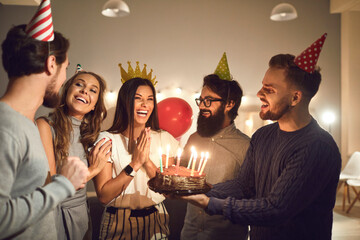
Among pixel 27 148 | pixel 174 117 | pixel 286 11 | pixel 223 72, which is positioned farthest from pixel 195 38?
pixel 27 148

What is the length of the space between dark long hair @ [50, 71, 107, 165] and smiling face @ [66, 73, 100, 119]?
0.05 meters

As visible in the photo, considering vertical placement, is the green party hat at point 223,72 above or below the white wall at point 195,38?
below

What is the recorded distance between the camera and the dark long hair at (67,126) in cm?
216

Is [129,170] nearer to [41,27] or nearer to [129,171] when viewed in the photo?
[129,171]

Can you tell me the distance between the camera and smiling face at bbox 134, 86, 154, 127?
2436 mm

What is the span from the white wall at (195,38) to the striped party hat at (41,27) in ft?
18.0

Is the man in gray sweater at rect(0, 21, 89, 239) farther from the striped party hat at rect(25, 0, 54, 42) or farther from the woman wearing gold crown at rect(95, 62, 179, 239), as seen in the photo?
the woman wearing gold crown at rect(95, 62, 179, 239)

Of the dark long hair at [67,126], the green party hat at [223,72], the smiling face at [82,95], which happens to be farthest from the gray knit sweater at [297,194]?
the smiling face at [82,95]

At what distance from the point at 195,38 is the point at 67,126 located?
521cm

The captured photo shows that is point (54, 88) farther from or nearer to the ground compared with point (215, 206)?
farther from the ground

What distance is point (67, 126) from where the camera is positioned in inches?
89.4

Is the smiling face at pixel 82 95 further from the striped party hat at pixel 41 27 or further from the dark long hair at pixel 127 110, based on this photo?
the striped party hat at pixel 41 27

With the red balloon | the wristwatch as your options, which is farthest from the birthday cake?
the red balloon

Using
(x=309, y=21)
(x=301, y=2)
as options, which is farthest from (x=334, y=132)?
(x=301, y=2)
